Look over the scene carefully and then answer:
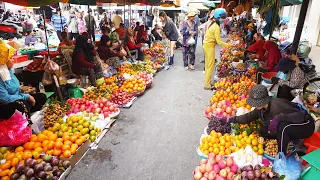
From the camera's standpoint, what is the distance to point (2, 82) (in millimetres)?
3158

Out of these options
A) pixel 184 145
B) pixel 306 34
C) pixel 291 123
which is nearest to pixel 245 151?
pixel 291 123

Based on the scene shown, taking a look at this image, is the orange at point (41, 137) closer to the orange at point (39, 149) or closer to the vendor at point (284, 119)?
the orange at point (39, 149)

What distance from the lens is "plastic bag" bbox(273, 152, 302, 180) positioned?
2432 mm

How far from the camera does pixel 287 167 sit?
98.2 inches

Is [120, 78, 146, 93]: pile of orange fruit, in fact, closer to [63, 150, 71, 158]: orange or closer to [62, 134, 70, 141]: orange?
[62, 134, 70, 141]: orange

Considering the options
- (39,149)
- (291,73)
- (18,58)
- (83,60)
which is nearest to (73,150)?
(39,149)

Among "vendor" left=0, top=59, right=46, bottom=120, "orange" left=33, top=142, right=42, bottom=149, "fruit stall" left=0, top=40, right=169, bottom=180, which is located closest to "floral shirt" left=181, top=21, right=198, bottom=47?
"fruit stall" left=0, top=40, right=169, bottom=180

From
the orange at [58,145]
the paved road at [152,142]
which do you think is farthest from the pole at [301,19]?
the orange at [58,145]

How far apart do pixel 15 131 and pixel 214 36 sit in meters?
4.77

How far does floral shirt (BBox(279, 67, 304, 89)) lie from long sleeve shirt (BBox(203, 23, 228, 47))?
2220mm

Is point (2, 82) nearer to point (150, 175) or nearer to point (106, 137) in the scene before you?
point (106, 137)

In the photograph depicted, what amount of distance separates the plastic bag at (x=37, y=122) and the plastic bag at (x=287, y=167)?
135 inches

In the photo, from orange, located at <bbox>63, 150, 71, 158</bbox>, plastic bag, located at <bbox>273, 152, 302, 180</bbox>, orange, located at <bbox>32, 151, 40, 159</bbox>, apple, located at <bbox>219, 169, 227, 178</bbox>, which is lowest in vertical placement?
orange, located at <bbox>63, 150, 71, 158</bbox>

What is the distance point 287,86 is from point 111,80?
4081mm
